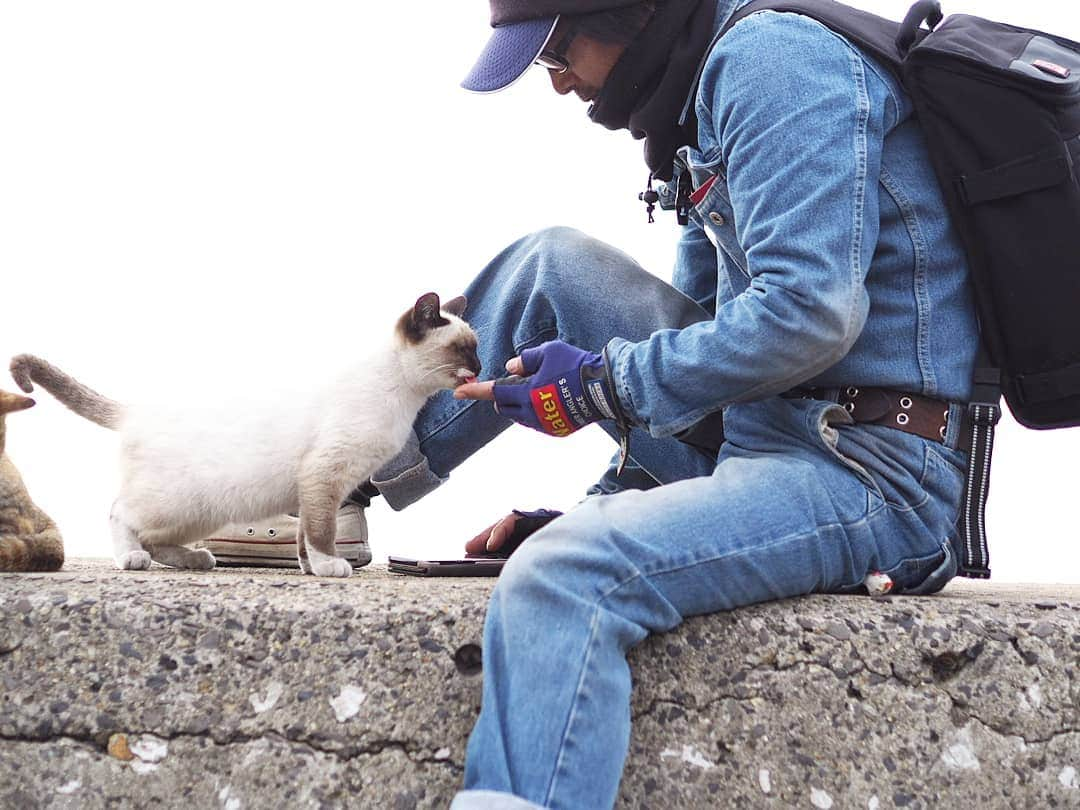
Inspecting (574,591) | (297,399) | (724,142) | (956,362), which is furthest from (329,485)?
(956,362)

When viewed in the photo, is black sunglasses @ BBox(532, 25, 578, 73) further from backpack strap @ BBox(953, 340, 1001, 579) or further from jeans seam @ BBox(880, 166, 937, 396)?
backpack strap @ BBox(953, 340, 1001, 579)

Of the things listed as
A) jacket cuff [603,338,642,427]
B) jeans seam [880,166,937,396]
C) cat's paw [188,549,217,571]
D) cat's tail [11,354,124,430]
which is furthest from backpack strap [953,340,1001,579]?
cat's tail [11,354,124,430]

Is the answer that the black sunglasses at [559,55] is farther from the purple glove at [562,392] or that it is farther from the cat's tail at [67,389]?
the cat's tail at [67,389]

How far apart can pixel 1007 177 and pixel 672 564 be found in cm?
90

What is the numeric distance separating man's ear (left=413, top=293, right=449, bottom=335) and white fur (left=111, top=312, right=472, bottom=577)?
3.7 inches

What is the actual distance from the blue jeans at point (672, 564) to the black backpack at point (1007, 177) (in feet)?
0.62

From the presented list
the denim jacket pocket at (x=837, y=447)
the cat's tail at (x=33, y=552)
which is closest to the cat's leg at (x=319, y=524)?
the cat's tail at (x=33, y=552)

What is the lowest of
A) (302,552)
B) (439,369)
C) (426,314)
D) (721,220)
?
(302,552)

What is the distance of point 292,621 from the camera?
1.72 m

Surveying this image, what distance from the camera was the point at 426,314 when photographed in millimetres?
2709

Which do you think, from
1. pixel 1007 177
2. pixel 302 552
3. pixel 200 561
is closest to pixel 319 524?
pixel 302 552

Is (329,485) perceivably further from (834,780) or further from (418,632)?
(834,780)

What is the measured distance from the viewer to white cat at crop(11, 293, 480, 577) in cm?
251

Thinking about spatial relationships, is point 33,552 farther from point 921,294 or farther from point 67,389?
point 921,294
